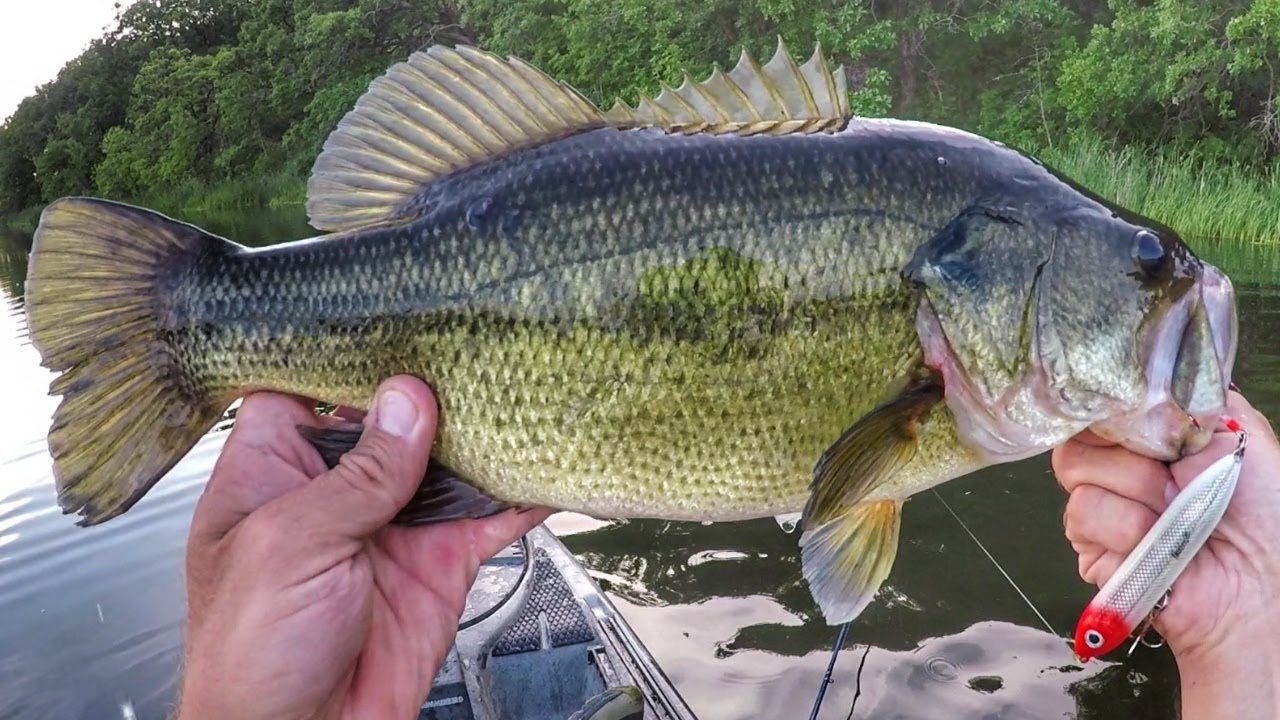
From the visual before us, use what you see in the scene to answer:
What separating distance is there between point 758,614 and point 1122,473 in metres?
4.37

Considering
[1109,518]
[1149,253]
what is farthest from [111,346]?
[1109,518]

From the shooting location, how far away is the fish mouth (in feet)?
5.49

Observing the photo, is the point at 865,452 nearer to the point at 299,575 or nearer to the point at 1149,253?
the point at 1149,253

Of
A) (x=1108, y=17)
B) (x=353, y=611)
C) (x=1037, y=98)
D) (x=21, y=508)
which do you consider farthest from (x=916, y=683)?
(x=1108, y=17)

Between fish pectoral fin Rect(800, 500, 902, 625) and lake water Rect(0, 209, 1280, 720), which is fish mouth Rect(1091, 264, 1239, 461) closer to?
fish pectoral fin Rect(800, 500, 902, 625)

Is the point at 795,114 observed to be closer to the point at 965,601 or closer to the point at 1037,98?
the point at 965,601

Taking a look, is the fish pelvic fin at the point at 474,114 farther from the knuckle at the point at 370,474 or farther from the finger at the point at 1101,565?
the finger at the point at 1101,565

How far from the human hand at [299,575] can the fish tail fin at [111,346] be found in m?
0.18

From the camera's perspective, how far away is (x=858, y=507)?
1983mm

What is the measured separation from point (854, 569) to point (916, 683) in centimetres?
375

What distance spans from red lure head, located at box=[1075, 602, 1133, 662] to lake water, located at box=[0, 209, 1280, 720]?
334 cm

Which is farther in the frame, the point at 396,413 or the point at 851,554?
the point at 851,554

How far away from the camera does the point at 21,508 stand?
340 inches

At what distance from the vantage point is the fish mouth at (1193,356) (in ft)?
5.49
